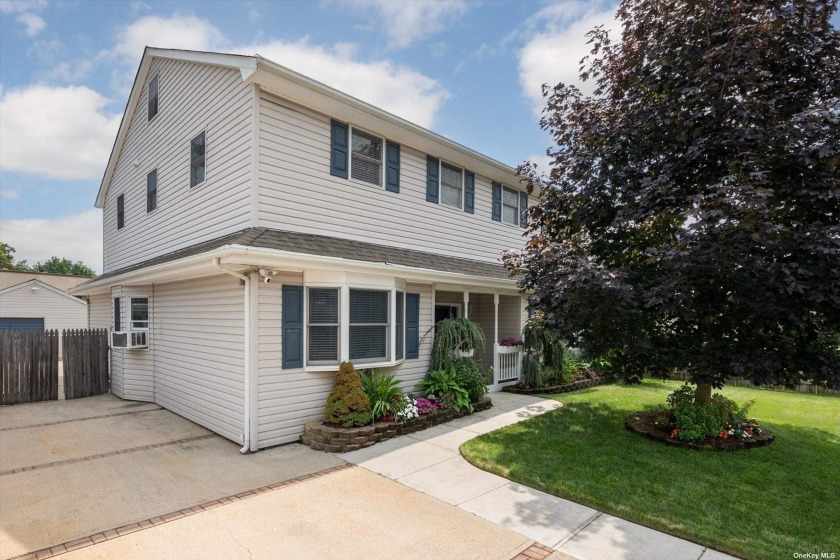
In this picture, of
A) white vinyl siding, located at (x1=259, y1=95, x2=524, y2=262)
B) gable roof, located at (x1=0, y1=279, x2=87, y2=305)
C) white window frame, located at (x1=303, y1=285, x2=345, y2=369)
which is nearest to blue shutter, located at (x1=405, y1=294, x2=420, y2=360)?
white vinyl siding, located at (x1=259, y1=95, x2=524, y2=262)

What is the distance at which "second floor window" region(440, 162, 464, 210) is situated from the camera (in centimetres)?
1044

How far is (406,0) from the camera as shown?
898cm

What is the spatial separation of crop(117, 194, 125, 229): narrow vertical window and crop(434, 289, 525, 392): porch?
10130 millimetres

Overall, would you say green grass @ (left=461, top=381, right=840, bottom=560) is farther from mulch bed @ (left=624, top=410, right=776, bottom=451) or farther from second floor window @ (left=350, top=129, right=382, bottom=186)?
second floor window @ (left=350, top=129, right=382, bottom=186)

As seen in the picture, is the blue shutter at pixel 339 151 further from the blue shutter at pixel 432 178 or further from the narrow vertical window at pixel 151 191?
the narrow vertical window at pixel 151 191

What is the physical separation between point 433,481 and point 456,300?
6.84 meters

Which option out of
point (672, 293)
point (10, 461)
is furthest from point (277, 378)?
point (672, 293)

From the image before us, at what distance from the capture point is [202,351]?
785 cm

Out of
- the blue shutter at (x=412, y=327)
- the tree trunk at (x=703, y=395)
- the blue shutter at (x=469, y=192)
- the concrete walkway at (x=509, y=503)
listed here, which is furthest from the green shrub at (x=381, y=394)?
the blue shutter at (x=469, y=192)

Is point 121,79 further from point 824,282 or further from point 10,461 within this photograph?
point 824,282

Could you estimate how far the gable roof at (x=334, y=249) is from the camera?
6496 mm

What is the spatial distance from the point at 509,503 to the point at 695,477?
2.63 meters

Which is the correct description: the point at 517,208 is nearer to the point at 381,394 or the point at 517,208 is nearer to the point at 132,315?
the point at 381,394

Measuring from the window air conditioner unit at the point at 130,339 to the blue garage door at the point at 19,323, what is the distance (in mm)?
14862
